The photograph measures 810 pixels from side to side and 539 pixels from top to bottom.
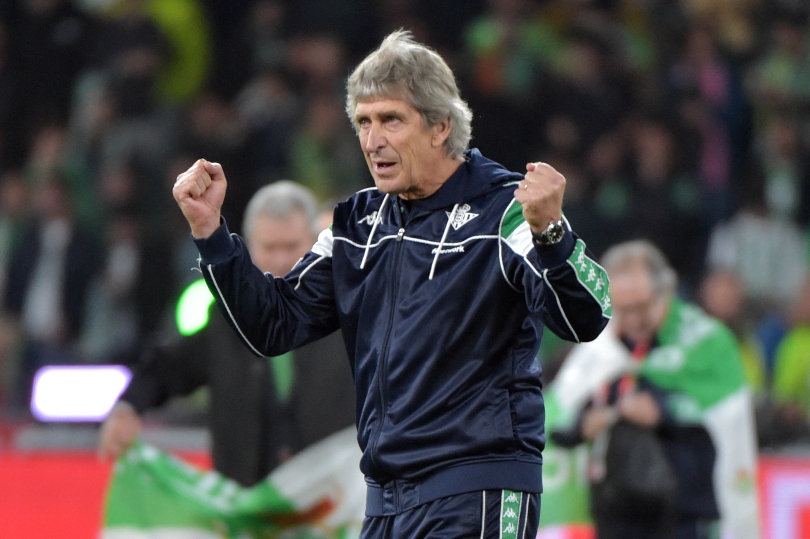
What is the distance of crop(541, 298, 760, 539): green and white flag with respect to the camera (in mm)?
6922

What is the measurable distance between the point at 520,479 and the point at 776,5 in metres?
8.98

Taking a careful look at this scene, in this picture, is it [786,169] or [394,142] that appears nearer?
[394,142]

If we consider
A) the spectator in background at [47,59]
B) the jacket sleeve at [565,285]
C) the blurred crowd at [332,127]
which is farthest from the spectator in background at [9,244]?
the jacket sleeve at [565,285]

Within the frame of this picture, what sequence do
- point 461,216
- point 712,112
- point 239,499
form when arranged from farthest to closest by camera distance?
1. point 712,112
2. point 239,499
3. point 461,216

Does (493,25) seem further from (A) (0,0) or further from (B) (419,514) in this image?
(B) (419,514)

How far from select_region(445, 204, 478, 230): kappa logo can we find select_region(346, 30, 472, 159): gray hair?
178mm

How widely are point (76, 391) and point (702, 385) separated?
171 inches

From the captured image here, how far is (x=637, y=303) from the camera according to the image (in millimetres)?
6801

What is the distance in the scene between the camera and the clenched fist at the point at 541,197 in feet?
11.7

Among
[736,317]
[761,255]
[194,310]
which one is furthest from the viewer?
[761,255]

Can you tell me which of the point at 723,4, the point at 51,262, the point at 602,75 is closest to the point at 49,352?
the point at 51,262

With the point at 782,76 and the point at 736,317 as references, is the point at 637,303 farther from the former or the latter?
the point at 782,76

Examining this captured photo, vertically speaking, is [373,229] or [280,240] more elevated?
[280,240]

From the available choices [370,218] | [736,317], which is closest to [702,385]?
[736,317]
